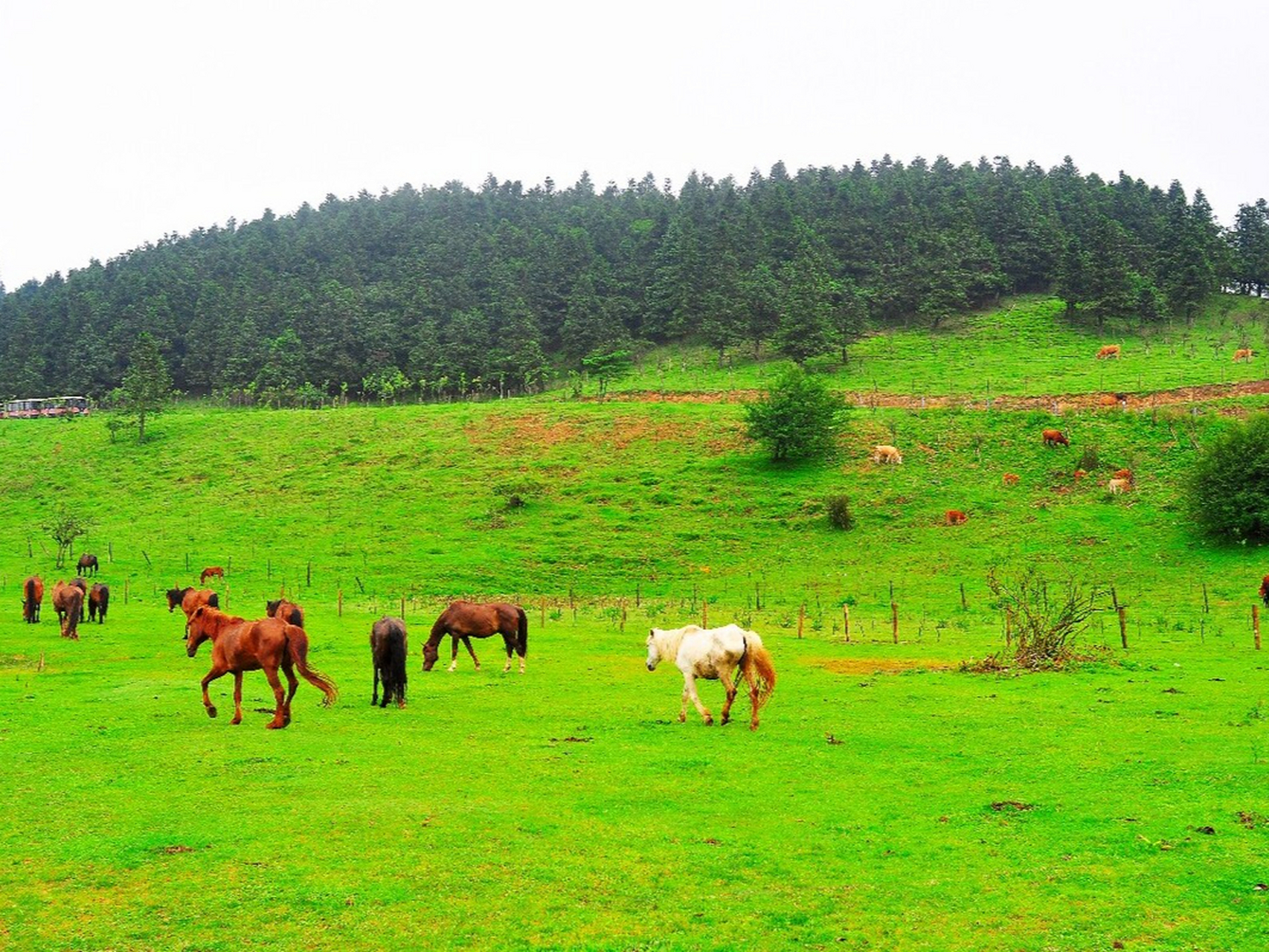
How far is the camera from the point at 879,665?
2548cm

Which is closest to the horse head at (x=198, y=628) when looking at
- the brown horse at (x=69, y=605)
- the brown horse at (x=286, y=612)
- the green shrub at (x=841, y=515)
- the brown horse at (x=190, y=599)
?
the brown horse at (x=286, y=612)

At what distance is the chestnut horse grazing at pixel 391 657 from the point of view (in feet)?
62.4

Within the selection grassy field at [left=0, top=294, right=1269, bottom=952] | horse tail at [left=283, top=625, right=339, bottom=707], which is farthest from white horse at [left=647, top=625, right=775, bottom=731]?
horse tail at [left=283, top=625, right=339, bottom=707]

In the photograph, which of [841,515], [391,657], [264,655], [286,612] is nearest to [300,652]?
[264,655]

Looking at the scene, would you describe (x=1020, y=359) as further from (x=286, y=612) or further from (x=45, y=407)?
(x=45, y=407)

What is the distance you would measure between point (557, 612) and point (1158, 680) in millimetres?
22885

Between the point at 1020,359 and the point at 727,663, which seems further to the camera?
the point at 1020,359

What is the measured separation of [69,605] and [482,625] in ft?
51.2

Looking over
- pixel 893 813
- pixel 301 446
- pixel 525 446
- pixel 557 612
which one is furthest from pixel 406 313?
pixel 893 813

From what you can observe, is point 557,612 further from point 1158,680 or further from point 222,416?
point 222,416

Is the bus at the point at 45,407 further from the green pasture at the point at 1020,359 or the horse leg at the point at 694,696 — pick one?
the horse leg at the point at 694,696

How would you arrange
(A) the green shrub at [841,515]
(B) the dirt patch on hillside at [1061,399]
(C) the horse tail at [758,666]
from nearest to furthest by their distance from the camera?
(C) the horse tail at [758,666]
(A) the green shrub at [841,515]
(B) the dirt patch on hillside at [1061,399]

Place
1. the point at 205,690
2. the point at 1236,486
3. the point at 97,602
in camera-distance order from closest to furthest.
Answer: the point at 205,690 → the point at 97,602 → the point at 1236,486

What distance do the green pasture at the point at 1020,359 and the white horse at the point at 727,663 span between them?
61.1 meters
